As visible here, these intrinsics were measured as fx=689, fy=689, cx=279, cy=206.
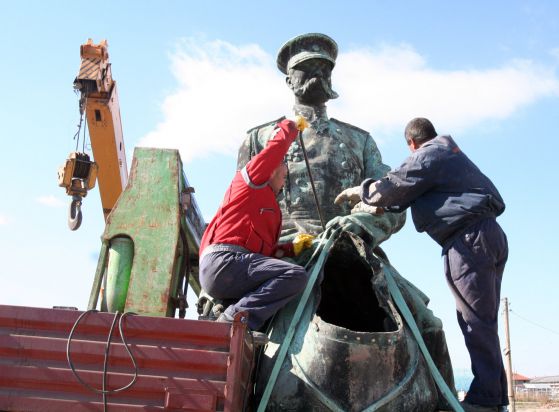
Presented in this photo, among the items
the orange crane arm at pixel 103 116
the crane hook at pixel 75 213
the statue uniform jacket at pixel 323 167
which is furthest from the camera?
the orange crane arm at pixel 103 116

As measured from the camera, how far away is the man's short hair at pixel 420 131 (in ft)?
14.6

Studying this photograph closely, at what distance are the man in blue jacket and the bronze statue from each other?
0.94 feet

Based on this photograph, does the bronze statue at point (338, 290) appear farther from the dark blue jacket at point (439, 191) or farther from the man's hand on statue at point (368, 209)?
the dark blue jacket at point (439, 191)

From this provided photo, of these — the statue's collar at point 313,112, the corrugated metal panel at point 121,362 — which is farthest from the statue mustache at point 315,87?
the corrugated metal panel at point 121,362

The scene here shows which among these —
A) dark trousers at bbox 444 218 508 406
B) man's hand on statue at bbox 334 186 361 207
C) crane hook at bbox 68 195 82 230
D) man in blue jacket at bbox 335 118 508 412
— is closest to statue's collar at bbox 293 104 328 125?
man's hand on statue at bbox 334 186 361 207

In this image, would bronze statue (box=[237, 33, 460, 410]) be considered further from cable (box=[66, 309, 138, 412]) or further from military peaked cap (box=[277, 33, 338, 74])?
cable (box=[66, 309, 138, 412])

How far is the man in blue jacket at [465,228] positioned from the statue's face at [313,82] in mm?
1319

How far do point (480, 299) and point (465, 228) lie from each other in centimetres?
42

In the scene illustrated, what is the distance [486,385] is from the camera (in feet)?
12.3

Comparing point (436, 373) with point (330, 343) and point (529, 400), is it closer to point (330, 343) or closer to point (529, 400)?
point (330, 343)

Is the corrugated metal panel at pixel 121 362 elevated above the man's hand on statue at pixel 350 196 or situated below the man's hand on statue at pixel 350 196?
below

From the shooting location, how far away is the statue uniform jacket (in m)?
4.91

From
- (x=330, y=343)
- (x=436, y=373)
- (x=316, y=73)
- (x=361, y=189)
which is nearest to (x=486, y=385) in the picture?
(x=436, y=373)

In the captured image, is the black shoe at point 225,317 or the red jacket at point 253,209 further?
the red jacket at point 253,209
